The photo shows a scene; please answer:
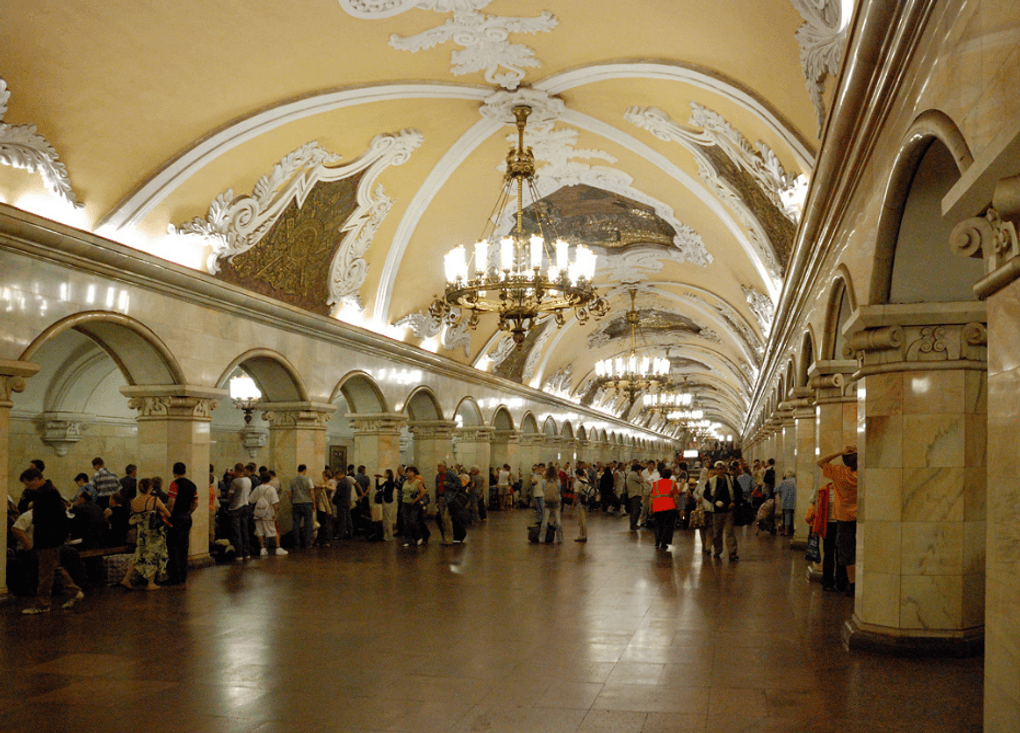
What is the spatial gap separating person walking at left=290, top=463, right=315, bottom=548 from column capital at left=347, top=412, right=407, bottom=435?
3.50m

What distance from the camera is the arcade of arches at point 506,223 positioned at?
4.92m

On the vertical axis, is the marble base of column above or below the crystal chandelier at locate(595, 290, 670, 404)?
below

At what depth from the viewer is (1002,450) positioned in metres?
3.29

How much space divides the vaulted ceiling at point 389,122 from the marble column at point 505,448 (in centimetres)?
898

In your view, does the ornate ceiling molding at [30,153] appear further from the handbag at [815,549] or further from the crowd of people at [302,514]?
the handbag at [815,549]

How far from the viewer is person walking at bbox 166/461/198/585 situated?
863 cm

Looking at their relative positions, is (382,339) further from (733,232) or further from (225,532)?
(733,232)

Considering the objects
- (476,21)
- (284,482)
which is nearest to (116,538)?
(284,482)

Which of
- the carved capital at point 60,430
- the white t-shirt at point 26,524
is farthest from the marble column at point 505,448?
the white t-shirt at point 26,524

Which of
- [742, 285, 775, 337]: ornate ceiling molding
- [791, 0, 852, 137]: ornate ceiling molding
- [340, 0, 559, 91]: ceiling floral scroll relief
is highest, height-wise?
[340, 0, 559, 91]: ceiling floral scroll relief

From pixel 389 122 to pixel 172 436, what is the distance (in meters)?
4.74

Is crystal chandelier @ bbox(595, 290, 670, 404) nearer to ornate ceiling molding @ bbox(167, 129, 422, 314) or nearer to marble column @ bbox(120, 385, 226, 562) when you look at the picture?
ornate ceiling molding @ bbox(167, 129, 422, 314)

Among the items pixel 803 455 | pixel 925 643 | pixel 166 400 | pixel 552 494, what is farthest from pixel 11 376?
pixel 803 455

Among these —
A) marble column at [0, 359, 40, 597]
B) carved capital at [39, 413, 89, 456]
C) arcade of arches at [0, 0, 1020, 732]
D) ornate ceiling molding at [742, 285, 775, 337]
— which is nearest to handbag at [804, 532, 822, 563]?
arcade of arches at [0, 0, 1020, 732]
